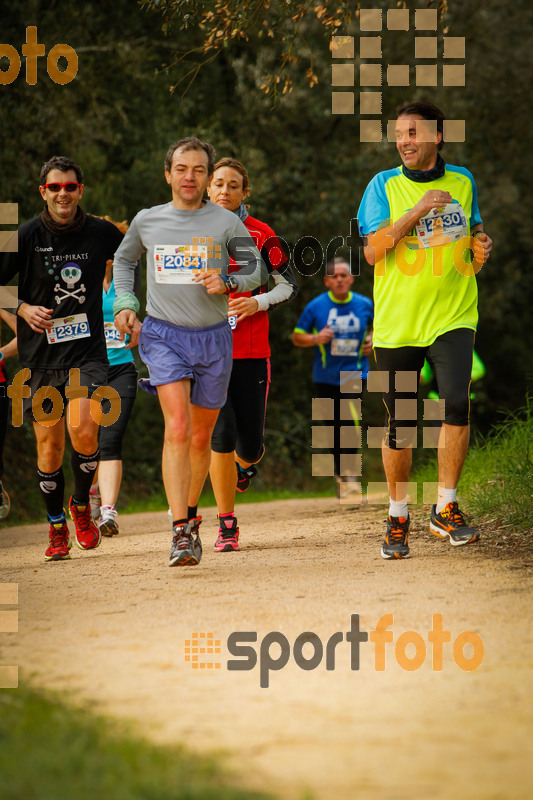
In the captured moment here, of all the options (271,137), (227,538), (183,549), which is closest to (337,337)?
(227,538)

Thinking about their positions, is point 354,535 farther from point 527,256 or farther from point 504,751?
point 527,256

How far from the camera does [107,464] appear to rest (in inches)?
328

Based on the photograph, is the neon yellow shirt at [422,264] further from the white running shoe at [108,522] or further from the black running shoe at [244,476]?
the white running shoe at [108,522]

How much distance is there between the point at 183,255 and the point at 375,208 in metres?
1.11

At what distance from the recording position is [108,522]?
327 inches

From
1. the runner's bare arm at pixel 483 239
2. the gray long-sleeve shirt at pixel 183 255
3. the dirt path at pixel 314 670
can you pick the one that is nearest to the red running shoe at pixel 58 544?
the dirt path at pixel 314 670

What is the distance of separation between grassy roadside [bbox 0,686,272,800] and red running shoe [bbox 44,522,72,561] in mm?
3707

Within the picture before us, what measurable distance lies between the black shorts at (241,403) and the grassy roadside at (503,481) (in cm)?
174

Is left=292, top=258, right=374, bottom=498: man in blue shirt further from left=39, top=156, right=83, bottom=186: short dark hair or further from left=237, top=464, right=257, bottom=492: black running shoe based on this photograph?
left=39, top=156, right=83, bottom=186: short dark hair

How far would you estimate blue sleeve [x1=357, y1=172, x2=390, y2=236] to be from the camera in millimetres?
5996

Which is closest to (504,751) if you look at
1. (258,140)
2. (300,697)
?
(300,697)

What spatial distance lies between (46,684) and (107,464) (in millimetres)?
4799

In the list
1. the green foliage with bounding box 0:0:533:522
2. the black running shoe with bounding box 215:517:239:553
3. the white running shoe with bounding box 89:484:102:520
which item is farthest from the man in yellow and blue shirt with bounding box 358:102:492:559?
the green foliage with bounding box 0:0:533:522

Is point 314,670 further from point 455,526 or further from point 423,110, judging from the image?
point 423,110
